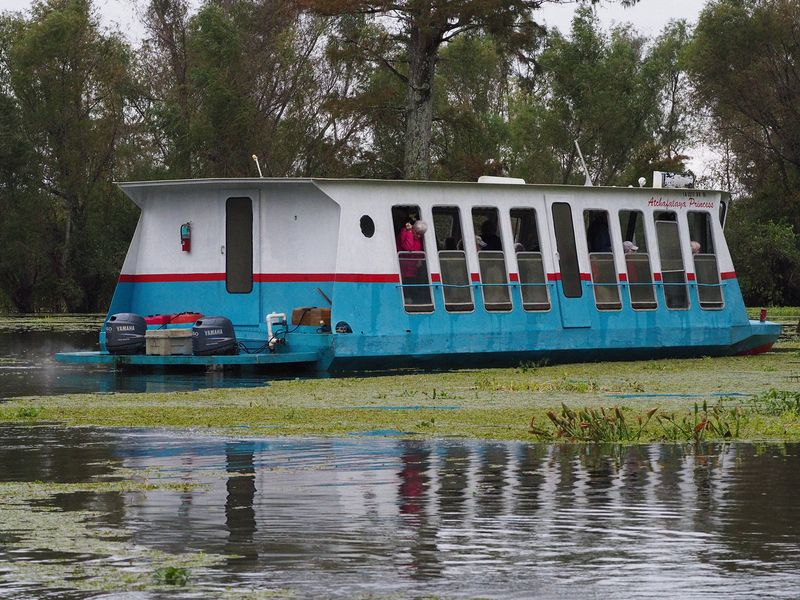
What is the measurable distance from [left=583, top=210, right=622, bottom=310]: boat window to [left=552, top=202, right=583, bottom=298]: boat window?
32 centimetres

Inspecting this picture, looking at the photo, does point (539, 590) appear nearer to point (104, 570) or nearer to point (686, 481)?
point (104, 570)

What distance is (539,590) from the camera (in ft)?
24.1

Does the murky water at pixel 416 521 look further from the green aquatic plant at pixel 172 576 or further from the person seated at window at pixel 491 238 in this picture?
the person seated at window at pixel 491 238

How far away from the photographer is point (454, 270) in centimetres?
2359

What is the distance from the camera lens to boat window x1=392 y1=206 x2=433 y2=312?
75.8ft

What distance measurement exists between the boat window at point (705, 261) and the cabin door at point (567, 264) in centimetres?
237

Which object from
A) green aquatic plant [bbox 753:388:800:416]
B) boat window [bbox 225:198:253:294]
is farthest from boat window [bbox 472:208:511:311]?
green aquatic plant [bbox 753:388:800:416]

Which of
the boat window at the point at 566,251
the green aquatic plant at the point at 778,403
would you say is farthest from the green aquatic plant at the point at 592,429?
the boat window at the point at 566,251

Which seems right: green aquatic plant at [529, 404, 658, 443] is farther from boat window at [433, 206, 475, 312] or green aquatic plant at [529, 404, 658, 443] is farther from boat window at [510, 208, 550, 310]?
boat window at [510, 208, 550, 310]

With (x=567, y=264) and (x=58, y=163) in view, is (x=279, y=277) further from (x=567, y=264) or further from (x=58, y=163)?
(x=58, y=163)

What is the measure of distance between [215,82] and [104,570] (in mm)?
53887

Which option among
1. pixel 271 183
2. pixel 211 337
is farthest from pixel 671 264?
pixel 211 337

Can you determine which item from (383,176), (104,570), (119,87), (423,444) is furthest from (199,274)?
(119,87)

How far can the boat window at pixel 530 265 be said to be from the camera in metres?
24.3
